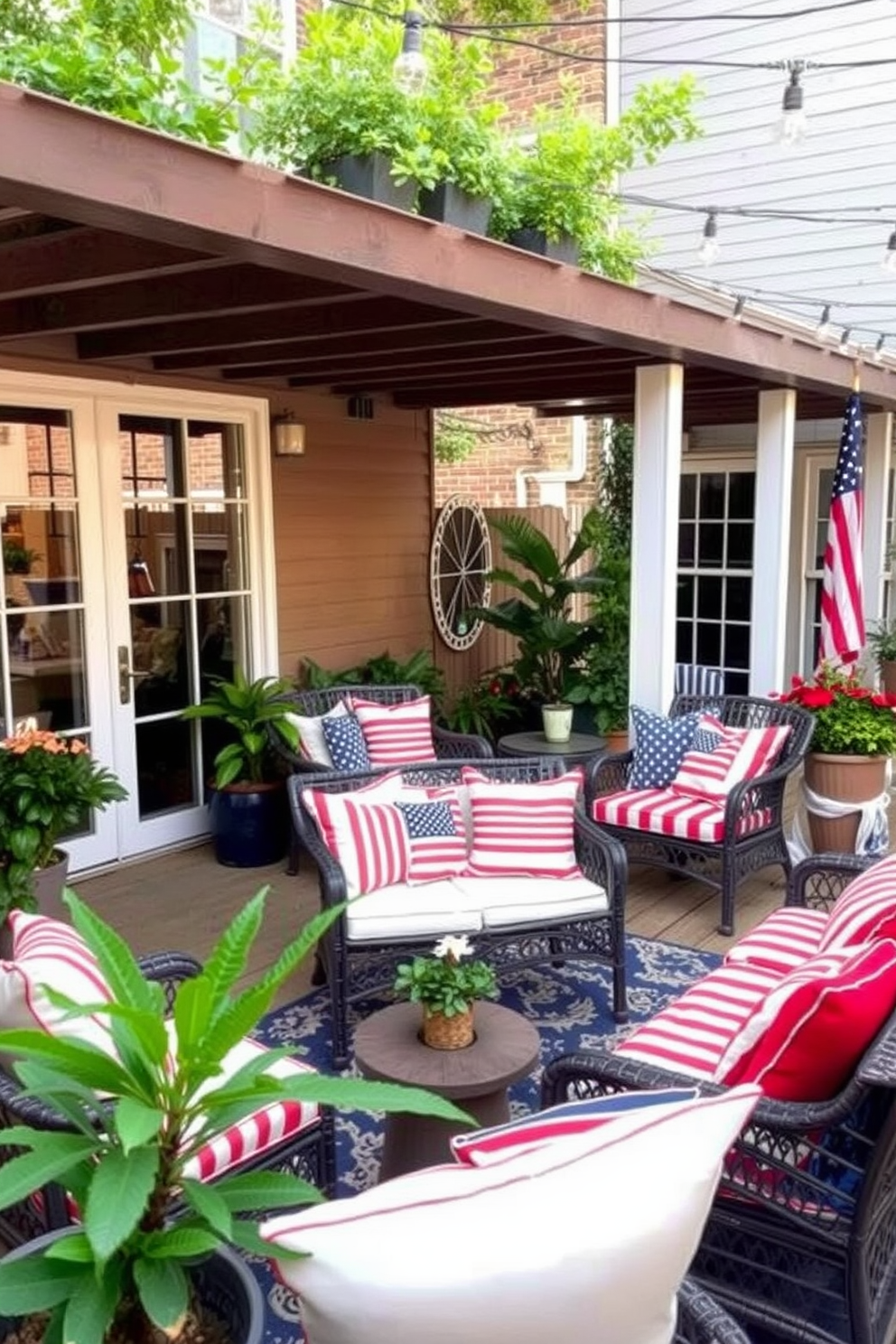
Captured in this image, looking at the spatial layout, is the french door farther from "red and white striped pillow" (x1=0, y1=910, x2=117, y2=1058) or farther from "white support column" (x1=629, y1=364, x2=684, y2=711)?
"red and white striped pillow" (x1=0, y1=910, x2=117, y2=1058)

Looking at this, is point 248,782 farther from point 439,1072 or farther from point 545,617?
point 439,1072

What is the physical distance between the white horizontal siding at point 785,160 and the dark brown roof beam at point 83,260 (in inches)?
222

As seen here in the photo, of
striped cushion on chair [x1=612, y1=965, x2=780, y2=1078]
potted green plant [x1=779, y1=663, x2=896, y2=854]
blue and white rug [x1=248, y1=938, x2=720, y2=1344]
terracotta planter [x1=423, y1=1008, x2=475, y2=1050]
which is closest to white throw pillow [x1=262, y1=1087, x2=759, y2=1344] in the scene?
striped cushion on chair [x1=612, y1=965, x2=780, y2=1078]

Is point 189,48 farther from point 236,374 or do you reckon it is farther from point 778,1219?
point 778,1219

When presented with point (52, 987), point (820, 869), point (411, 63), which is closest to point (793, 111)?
point (411, 63)

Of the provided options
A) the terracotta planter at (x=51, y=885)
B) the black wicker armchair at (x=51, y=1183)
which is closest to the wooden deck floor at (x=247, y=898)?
the terracotta planter at (x=51, y=885)

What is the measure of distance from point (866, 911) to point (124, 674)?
3.84m

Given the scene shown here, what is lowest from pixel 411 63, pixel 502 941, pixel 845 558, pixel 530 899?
pixel 502 941

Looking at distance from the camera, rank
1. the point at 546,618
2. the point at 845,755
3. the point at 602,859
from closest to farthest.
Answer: the point at 602,859, the point at 845,755, the point at 546,618

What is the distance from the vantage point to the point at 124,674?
5297 mm

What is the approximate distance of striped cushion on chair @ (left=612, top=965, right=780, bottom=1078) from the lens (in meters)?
2.43

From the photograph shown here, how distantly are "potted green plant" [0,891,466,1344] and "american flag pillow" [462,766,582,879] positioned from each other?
7.69ft

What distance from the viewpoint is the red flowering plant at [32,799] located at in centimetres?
369

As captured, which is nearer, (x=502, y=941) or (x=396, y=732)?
(x=502, y=941)
